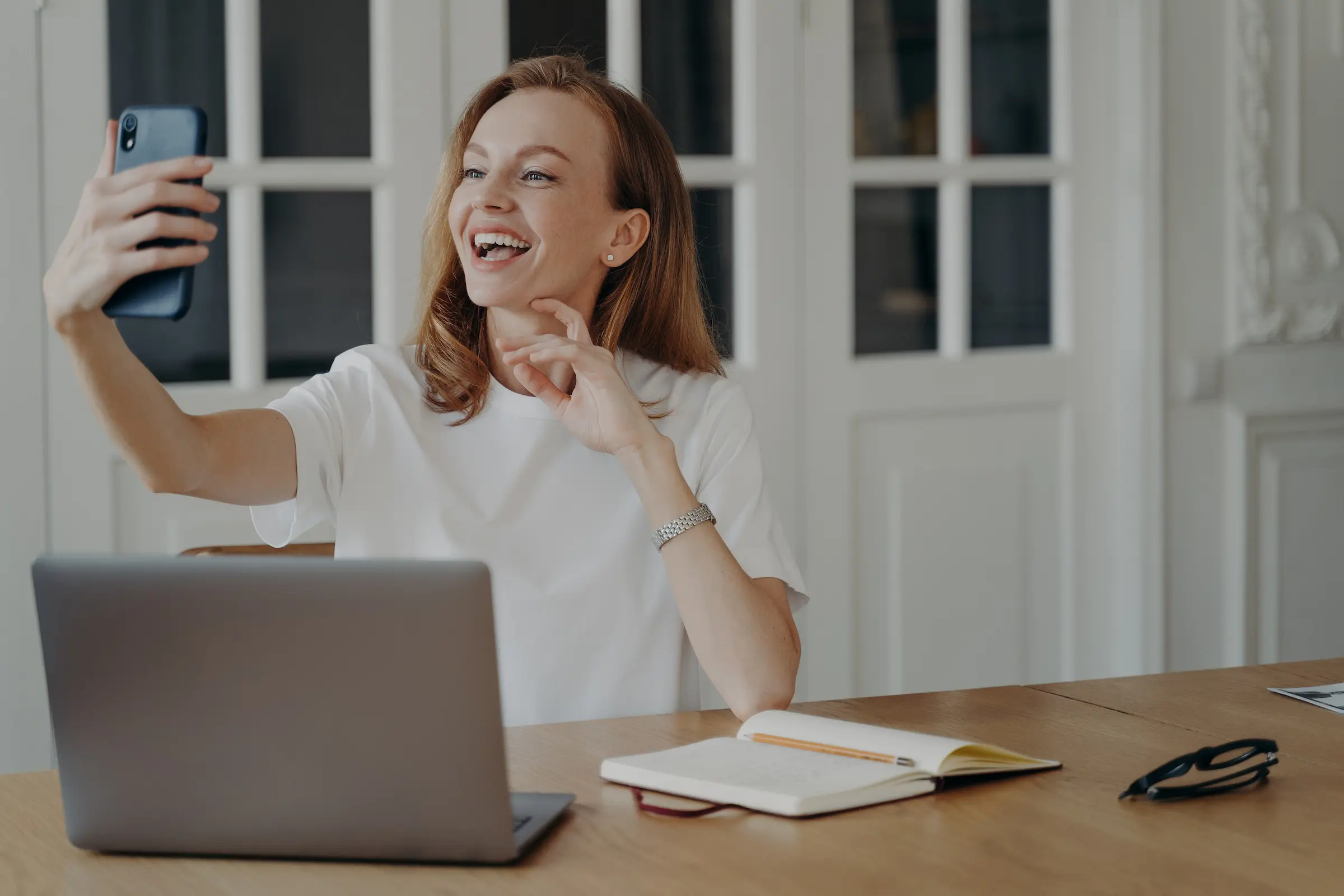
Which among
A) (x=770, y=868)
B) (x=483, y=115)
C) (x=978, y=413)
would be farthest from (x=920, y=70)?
(x=770, y=868)

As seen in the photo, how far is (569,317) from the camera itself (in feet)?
5.50

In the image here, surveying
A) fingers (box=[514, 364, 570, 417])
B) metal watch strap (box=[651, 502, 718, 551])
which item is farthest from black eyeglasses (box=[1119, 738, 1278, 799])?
fingers (box=[514, 364, 570, 417])

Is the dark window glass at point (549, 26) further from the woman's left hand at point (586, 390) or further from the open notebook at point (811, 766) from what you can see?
the open notebook at point (811, 766)

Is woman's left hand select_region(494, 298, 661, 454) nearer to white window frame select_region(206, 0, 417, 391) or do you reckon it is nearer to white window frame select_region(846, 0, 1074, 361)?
white window frame select_region(206, 0, 417, 391)

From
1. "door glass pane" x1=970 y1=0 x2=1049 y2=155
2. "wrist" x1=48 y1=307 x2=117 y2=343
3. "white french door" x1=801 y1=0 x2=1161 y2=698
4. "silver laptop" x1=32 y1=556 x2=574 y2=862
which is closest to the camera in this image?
"silver laptop" x1=32 y1=556 x2=574 y2=862

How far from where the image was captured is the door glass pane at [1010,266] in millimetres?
3168

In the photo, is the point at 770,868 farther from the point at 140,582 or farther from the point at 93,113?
the point at 93,113

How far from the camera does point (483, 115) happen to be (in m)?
1.78

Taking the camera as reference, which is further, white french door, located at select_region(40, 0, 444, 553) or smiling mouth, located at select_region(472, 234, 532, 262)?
white french door, located at select_region(40, 0, 444, 553)

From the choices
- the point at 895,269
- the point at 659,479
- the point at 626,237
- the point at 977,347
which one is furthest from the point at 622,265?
the point at 977,347

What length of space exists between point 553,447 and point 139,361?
499mm

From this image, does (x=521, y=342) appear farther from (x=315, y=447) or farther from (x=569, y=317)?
(x=315, y=447)

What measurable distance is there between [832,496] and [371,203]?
1.09 meters

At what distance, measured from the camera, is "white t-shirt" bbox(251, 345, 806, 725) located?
1.61m
